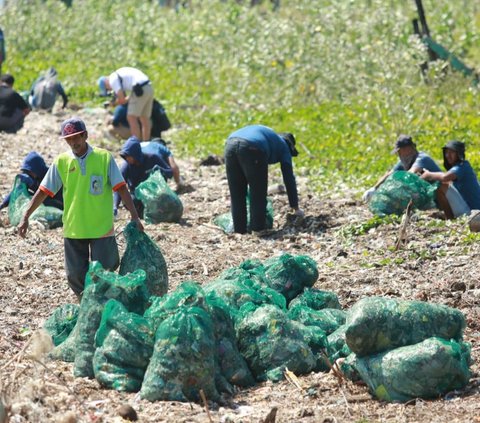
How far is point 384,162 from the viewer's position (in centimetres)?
1455

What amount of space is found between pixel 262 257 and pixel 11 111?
785 centimetres

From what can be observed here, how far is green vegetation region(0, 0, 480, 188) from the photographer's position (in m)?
16.0

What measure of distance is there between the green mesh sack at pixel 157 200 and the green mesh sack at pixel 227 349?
5.20 meters

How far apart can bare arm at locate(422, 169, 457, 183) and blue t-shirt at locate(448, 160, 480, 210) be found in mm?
60

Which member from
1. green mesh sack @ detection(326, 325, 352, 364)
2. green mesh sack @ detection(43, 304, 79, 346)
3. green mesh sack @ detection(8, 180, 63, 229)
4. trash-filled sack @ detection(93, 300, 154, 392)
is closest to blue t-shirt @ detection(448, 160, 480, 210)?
green mesh sack @ detection(8, 180, 63, 229)

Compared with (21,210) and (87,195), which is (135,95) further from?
(87,195)

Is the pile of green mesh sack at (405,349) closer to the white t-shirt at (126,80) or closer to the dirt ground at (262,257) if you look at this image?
the dirt ground at (262,257)

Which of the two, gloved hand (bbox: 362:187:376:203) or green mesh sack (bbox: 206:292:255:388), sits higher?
green mesh sack (bbox: 206:292:255:388)

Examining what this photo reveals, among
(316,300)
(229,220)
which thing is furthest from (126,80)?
(316,300)

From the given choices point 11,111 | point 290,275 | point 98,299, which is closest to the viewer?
point 98,299

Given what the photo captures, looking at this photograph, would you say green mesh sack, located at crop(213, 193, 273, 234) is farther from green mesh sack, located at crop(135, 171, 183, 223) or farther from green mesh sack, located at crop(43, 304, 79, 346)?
green mesh sack, located at crop(43, 304, 79, 346)

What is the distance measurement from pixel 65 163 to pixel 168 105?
1223 centimetres

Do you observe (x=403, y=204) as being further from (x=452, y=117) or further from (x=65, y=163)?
(x=452, y=117)

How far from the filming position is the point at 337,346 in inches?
285
